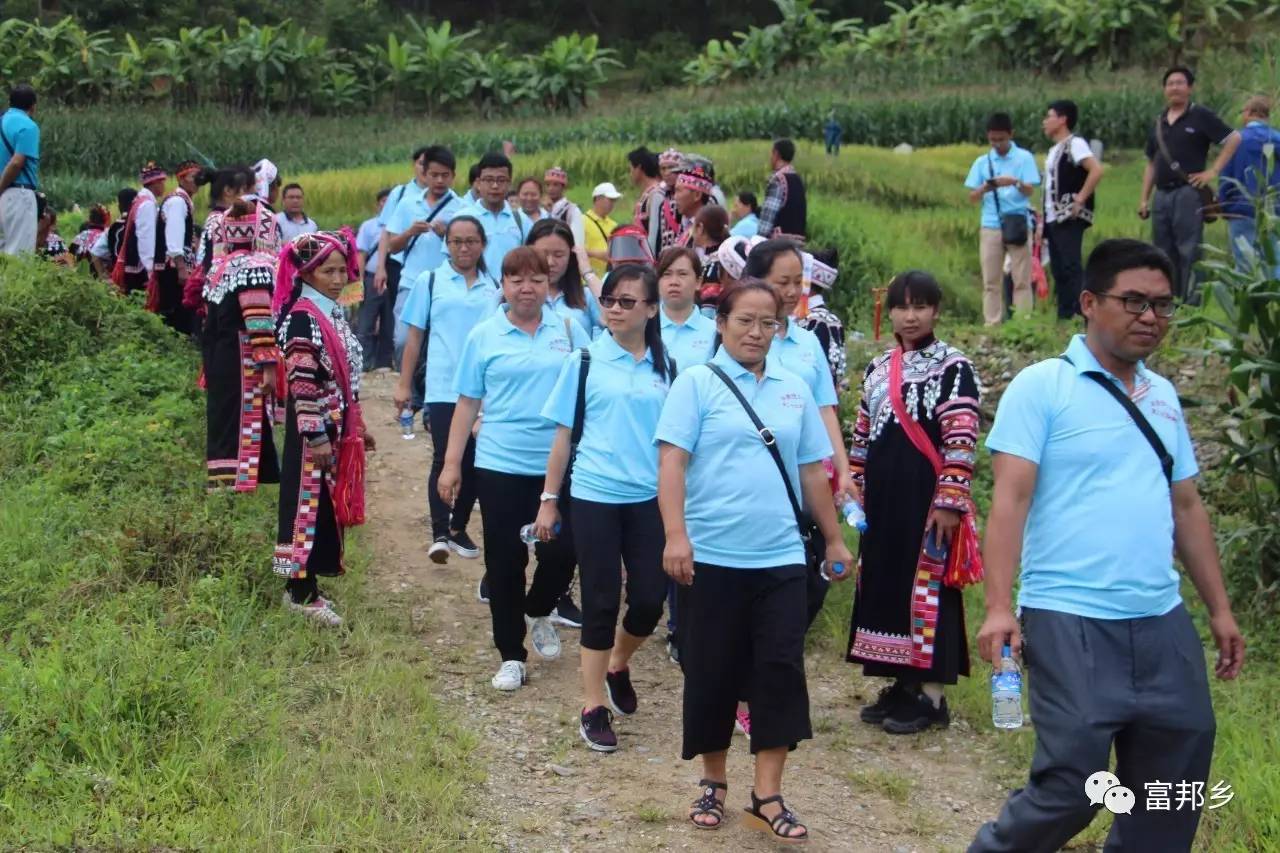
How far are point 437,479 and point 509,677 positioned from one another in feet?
4.73

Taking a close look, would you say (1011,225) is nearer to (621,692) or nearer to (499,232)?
(499,232)

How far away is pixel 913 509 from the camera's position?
21.3 feet

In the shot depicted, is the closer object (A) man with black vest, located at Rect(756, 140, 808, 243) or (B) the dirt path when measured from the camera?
(B) the dirt path

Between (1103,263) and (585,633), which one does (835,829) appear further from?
(1103,263)

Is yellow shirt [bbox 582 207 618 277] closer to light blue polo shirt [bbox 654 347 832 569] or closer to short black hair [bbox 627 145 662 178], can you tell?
short black hair [bbox 627 145 662 178]

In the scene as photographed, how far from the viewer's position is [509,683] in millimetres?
6863

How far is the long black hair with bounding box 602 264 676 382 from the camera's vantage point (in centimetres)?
615

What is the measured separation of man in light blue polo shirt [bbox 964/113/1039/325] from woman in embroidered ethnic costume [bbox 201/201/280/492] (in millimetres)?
6333

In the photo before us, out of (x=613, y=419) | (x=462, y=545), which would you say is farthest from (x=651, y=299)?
(x=462, y=545)

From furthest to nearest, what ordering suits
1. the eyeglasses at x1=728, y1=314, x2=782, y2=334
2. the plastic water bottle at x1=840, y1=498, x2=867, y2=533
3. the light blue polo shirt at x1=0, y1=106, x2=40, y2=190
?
the light blue polo shirt at x1=0, y1=106, x2=40, y2=190 < the plastic water bottle at x1=840, y1=498, x2=867, y2=533 < the eyeglasses at x1=728, y1=314, x2=782, y2=334

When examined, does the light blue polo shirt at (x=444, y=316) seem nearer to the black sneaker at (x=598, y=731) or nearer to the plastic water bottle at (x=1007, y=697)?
the black sneaker at (x=598, y=731)

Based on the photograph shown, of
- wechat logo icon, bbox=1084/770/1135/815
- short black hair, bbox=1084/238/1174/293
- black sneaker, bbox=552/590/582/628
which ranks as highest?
short black hair, bbox=1084/238/1174/293

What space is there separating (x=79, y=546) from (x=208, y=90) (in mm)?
29210

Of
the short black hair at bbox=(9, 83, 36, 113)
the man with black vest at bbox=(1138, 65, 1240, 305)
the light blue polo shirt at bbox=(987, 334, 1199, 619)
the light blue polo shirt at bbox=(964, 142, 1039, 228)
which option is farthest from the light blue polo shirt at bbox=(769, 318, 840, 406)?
the short black hair at bbox=(9, 83, 36, 113)
